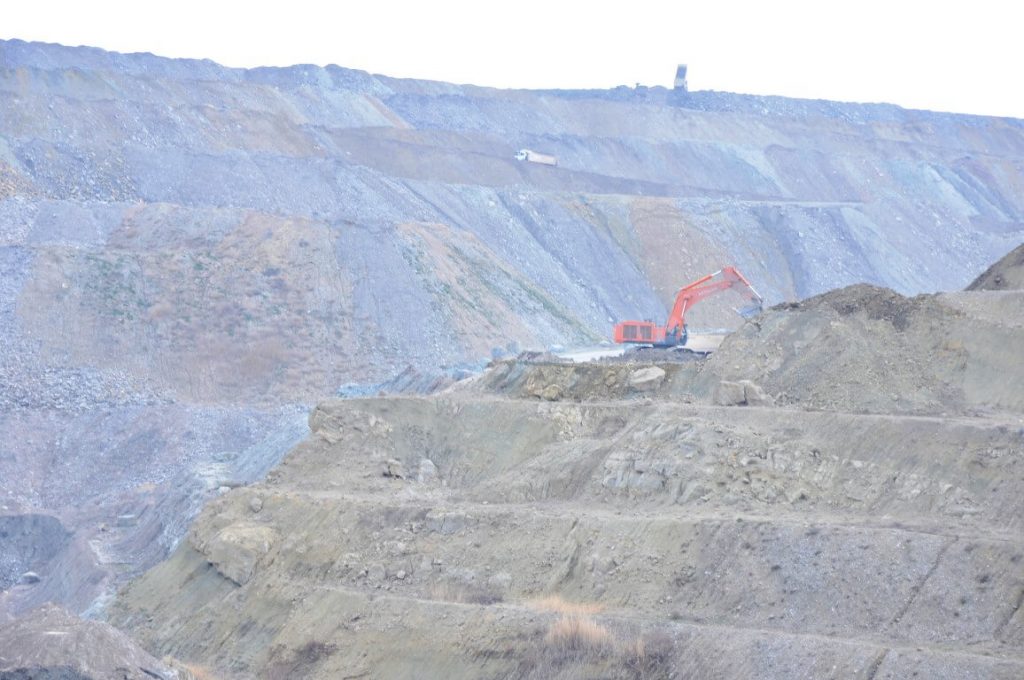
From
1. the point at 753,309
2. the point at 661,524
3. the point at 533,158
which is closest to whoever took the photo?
the point at 661,524

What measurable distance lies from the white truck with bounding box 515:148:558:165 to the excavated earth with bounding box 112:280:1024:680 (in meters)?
48.4

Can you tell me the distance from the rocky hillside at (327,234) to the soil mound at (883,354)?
11.4 meters

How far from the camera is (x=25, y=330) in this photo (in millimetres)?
45781

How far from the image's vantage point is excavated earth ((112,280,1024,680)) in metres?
18.7

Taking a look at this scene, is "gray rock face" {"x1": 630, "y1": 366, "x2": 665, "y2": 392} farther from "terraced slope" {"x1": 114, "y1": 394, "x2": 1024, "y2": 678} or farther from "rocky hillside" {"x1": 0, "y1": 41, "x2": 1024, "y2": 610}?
"rocky hillside" {"x1": 0, "y1": 41, "x2": 1024, "y2": 610}

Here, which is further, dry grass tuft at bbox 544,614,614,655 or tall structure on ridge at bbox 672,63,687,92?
tall structure on ridge at bbox 672,63,687,92

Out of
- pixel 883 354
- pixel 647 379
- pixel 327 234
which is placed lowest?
pixel 327 234

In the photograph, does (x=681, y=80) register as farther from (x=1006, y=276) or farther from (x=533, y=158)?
(x=1006, y=276)

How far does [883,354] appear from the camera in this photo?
83.7ft

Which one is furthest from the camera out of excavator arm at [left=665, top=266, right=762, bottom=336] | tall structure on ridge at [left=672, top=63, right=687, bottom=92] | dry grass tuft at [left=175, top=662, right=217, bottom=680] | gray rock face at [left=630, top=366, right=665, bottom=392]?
tall structure on ridge at [left=672, top=63, right=687, bottom=92]

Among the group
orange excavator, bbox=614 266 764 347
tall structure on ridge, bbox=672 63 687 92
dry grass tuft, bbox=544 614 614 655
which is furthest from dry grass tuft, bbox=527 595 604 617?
tall structure on ridge, bbox=672 63 687 92

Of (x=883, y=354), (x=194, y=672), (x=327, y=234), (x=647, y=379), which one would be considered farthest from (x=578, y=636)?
(x=327, y=234)

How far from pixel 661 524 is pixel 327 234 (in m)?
34.1

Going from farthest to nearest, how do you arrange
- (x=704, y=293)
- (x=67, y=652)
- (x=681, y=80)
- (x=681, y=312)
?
(x=681, y=80), (x=704, y=293), (x=681, y=312), (x=67, y=652)
